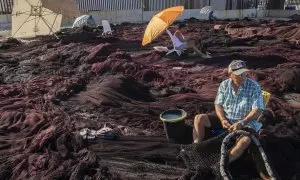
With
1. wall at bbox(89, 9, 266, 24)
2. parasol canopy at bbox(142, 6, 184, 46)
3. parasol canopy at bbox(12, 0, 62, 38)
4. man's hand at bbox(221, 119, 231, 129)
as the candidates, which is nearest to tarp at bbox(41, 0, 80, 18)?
parasol canopy at bbox(12, 0, 62, 38)

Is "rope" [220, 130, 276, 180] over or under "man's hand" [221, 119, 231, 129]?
under

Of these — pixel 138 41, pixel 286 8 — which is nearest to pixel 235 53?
pixel 138 41

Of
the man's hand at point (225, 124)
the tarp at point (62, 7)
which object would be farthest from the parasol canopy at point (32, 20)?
the man's hand at point (225, 124)

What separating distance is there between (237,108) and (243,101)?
12 cm

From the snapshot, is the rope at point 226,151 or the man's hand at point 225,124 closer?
the rope at point 226,151

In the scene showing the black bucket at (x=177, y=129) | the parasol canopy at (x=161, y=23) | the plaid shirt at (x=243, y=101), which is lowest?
the black bucket at (x=177, y=129)

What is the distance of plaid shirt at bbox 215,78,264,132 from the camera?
18.0ft

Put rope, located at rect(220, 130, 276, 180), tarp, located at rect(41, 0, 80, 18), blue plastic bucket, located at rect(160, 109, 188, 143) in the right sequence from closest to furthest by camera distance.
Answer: rope, located at rect(220, 130, 276, 180)
blue plastic bucket, located at rect(160, 109, 188, 143)
tarp, located at rect(41, 0, 80, 18)

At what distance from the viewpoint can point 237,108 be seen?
18.4 feet

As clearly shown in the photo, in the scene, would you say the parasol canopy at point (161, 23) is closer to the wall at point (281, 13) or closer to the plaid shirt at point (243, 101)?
the plaid shirt at point (243, 101)

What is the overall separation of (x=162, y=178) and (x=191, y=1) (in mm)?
23715

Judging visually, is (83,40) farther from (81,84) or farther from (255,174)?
(255,174)

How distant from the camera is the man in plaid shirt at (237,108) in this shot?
529 centimetres

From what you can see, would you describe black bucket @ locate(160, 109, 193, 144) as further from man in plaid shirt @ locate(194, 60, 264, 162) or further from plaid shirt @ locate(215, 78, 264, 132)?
plaid shirt @ locate(215, 78, 264, 132)
